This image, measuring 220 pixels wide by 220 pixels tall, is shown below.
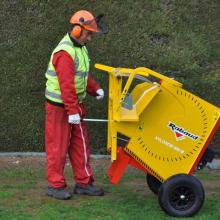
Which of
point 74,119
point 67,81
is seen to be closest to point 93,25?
point 67,81

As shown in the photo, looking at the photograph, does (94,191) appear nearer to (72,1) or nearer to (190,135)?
(190,135)

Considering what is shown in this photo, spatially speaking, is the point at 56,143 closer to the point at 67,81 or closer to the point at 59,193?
the point at 59,193

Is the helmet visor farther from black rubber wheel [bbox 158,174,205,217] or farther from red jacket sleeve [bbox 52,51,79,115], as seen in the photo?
black rubber wheel [bbox 158,174,205,217]

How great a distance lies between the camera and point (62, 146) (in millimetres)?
5867

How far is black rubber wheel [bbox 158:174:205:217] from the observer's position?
5359 mm

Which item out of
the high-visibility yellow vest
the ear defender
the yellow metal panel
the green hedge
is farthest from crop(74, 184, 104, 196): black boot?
the green hedge

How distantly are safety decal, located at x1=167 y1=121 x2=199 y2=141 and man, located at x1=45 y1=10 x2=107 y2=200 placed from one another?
858 millimetres

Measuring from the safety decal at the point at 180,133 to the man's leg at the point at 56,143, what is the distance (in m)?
1.03

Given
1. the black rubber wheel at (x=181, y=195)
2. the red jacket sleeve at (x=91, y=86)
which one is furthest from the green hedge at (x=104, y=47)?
the black rubber wheel at (x=181, y=195)

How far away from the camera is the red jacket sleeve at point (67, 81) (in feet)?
18.3

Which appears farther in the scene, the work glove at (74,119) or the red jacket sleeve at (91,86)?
the red jacket sleeve at (91,86)

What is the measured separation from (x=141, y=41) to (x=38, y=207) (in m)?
3.51

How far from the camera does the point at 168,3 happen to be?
8.82 metres

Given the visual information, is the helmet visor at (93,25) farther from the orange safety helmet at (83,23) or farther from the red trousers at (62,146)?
the red trousers at (62,146)
